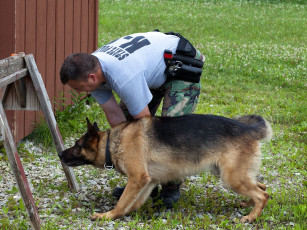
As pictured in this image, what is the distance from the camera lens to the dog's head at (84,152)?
477 cm

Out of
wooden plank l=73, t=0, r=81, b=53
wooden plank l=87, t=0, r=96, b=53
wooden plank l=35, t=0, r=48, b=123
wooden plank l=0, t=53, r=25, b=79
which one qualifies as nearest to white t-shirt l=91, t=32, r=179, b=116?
wooden plank l=0, t=53, r=25, b=79

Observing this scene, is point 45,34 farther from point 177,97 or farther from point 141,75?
point 141,75

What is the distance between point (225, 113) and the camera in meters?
8.91

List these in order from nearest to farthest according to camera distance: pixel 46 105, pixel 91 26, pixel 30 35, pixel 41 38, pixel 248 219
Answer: pixel 248 219 < pixel 46 105 < pixel 30 35 < pixel 41 38 < pixel 91 26

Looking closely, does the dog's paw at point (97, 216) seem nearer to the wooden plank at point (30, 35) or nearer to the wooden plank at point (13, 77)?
the wooden plank at point (13, 77)

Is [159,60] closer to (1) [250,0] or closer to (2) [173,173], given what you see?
(2) [173,173]

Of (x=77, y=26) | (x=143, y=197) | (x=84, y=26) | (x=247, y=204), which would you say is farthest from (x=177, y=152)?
(x=84, y=26)

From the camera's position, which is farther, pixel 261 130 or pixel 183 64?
pixel 183 64

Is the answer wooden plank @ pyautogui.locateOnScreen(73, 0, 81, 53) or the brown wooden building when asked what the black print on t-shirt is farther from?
wooden plank @ pyautogui.locateOnScreen(73, 0, 81, 53)

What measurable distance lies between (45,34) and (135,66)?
304 cm

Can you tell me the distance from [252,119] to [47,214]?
2.28 m

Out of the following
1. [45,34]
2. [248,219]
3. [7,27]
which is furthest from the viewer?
[45,34]

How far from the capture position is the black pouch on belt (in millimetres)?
4852

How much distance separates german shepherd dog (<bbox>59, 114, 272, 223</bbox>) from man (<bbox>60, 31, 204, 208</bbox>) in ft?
0.85
